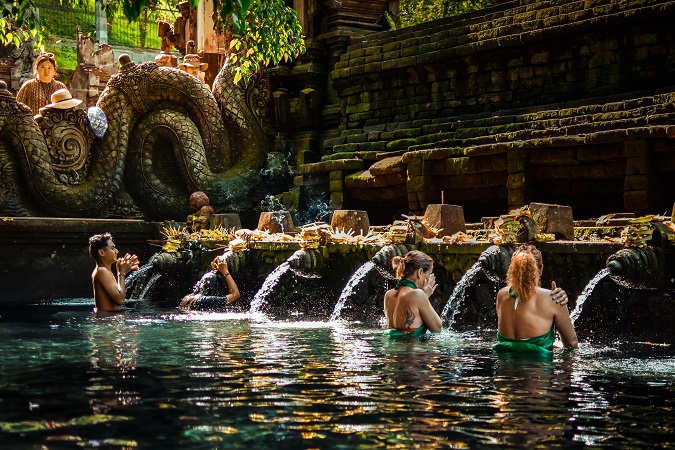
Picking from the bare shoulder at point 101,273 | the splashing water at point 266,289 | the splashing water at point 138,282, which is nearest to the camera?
the bare shoulder at point 101,273

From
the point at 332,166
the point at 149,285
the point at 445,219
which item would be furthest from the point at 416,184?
the point at 149,285

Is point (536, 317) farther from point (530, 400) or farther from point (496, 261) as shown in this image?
point (496, 261)

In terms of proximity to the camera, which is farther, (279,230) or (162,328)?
(279,230)

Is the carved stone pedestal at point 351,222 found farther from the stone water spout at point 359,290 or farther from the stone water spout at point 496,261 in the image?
the stone water spout at point 496,261

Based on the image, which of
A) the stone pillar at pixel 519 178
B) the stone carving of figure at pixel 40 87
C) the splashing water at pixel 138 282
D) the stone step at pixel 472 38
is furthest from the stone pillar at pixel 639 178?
the stone carving of figure at pixel 40 87

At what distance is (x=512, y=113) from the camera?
15.1 metres

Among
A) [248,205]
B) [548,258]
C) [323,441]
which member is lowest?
[323,441]

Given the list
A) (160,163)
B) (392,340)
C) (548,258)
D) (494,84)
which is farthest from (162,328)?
(160,163)

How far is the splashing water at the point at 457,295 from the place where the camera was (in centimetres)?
1080

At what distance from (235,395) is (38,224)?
10.5 meters

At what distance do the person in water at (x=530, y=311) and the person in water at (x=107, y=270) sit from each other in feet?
16.2

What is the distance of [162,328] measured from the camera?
10.8 meters

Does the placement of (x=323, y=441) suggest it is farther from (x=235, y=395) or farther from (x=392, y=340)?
(x=392, y=340)

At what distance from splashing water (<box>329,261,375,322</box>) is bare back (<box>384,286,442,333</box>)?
2.72m
